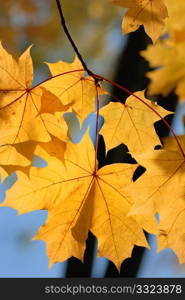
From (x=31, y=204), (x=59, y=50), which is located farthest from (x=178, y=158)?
(x=59, y=50)

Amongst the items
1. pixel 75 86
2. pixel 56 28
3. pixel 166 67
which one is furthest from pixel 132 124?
pixel 56 28

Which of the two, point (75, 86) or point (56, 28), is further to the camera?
point (56, 28)

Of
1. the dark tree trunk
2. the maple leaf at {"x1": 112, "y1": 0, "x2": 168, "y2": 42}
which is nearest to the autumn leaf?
the maple leaf at {"x1": 112, "y1": 0, "x2": 168, "y2": 42}

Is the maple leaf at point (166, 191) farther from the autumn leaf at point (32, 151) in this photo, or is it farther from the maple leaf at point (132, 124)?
the autumn leaf at point (32, 151)

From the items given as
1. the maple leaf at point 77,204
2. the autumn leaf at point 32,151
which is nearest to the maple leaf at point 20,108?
the autumn leaf at point 32,151

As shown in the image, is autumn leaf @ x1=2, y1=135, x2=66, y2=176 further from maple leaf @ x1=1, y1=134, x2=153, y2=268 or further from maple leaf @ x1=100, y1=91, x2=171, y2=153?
maple leaf @ x1=100, y1=91, x2=171, y2=153

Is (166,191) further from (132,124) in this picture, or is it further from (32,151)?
(32,151)
